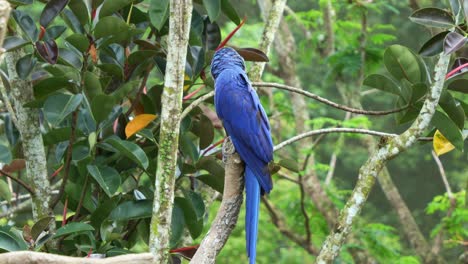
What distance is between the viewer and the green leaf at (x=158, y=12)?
3.05m

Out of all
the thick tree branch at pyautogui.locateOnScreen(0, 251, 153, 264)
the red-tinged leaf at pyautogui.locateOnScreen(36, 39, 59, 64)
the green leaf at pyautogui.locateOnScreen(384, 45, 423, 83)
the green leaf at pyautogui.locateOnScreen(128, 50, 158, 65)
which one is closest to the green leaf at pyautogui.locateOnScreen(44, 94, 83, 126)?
the red-tinged leaf at pyautogui.locateOnScreen(36, 39, 59, 64)

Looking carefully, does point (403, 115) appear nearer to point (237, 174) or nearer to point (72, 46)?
point (237, 174)

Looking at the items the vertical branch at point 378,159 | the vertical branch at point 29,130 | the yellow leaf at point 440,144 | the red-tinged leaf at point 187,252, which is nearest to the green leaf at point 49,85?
the vertical branch at point 29,130

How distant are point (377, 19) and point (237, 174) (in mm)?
10419

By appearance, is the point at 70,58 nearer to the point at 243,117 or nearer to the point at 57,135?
the point at 57,135

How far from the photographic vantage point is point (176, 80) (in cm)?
272

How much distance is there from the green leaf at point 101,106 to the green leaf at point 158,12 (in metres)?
0.36

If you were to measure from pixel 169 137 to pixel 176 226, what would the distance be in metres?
0.66

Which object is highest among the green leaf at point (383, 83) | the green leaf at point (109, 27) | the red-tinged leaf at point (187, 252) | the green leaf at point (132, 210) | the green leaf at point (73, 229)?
the green leaf at point (109, 27)

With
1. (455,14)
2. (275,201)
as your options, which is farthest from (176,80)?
(275,201)

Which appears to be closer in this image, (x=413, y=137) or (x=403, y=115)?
(x=413, y=137)

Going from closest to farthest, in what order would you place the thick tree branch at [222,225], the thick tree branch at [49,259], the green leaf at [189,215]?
1. the thick tree branch at [49,259]
2. the thick tree branch at [222,225]
3. the green leaf at [189,215]

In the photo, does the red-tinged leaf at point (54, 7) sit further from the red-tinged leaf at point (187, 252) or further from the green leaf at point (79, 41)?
the red-tinged leaf at point (187, 252)

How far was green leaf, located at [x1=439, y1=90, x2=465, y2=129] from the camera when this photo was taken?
3.06m
